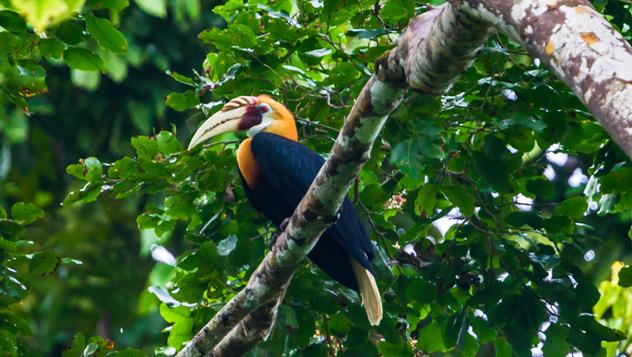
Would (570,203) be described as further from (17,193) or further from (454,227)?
(17,193)

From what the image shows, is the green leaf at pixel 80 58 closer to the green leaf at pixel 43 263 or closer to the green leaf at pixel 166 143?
the green leaf at pixel 166 143

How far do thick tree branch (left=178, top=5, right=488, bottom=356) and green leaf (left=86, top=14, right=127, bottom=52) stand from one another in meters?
0.74

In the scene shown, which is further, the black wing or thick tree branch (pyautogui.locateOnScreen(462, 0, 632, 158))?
the black wing

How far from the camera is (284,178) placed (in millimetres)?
4117

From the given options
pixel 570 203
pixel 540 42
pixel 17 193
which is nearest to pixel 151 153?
pixel 570 203

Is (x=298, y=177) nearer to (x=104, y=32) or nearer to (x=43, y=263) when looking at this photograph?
(x=43, y=263)

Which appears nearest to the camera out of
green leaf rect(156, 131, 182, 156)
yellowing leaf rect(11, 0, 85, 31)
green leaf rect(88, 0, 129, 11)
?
yellowing leaf rect(11, 0, 85, 31)

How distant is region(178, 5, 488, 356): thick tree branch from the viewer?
232cm

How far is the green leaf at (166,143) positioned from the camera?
3.72 meters

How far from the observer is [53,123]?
8.36m

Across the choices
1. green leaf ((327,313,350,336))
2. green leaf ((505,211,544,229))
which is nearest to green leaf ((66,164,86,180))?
green leaf ((327,313,350,336))

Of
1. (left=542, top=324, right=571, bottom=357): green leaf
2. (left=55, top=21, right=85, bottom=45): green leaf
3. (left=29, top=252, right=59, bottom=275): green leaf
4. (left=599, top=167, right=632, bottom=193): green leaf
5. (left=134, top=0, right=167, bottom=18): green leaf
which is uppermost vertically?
(left=55, top=21, right=85, bottom=45): green leaf

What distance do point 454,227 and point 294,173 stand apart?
64 centimetres

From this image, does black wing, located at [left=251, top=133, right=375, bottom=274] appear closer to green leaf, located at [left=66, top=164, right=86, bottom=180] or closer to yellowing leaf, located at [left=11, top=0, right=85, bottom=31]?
green leaf, located at [left=66, top=164, right=86, bottom=180]
